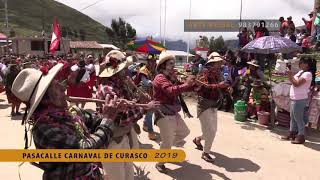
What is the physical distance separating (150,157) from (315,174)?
420 centimetres

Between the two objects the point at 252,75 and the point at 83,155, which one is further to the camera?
the point at 252,75

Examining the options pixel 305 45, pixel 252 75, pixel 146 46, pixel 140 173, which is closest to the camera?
pixel 140 173

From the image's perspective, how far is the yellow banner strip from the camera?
258 cm

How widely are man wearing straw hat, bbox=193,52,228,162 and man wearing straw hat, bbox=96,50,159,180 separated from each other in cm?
199

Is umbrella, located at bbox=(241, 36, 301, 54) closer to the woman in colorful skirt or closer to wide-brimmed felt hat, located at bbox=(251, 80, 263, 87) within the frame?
wide-brimmed felt hat, located at bbox=(251, 80, 263, 87)

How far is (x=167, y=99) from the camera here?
5.57 metres

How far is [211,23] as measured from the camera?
5378 cm

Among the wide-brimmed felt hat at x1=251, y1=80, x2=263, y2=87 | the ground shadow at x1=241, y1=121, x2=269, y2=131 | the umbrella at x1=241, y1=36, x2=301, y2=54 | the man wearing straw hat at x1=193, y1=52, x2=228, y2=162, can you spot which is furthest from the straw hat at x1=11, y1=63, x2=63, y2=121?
the umbrella at x1=241, y1=36, x2=301, y2=54

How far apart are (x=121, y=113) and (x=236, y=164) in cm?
305

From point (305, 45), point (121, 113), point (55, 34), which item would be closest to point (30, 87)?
point (121, 113)

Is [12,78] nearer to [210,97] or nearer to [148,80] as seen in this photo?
[148,80]

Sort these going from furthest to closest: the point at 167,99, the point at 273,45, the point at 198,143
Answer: the point at 273,45
the point at 198,143
the point at 167,99

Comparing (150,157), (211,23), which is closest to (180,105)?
(150,157)

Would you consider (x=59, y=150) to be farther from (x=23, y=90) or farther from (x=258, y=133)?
(x=258, y=133)
